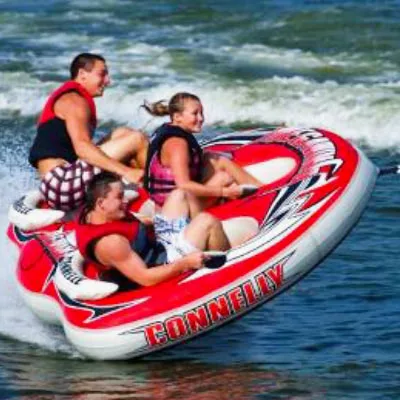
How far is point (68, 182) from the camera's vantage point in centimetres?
1031

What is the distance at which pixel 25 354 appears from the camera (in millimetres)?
9742

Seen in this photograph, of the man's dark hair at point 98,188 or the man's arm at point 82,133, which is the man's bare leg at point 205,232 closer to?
the man's dark hair at point 98,188

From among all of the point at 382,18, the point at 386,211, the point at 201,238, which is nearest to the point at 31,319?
the point at 201,238

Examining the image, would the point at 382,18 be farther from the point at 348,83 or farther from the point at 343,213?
the point at 343,213

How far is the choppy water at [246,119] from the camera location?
30.6 feet

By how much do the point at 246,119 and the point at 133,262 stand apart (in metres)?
7.90

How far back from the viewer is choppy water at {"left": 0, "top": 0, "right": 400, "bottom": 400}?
9328 millimetres

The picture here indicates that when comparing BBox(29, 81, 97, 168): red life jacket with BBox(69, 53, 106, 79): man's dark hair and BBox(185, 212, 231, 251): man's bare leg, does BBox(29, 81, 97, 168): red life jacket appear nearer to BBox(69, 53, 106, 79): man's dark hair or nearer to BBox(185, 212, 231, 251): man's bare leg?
BBox(69, 53, 106, 79): man's dark hair

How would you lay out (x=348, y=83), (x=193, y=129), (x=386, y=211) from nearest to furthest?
1. (x=193, y=129)
2. (x=386, y=211)
3. (x=348, y=83)

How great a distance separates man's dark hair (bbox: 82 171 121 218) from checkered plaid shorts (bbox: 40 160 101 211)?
0.93 meters

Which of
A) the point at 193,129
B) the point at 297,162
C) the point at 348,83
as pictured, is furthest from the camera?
the point at 348,83

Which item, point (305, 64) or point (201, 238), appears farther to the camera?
point (305, 64)

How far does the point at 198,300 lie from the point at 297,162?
1.57m

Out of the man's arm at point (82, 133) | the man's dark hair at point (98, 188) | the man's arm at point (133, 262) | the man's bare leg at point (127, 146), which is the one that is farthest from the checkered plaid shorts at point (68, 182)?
the man's arm at point (133, 262)
